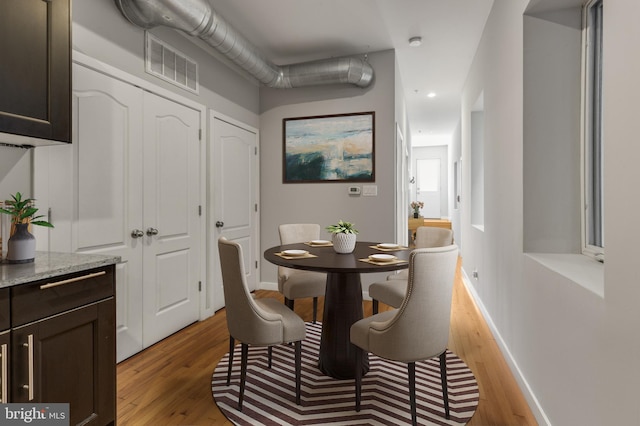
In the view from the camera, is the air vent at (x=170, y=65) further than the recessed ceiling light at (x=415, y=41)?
No

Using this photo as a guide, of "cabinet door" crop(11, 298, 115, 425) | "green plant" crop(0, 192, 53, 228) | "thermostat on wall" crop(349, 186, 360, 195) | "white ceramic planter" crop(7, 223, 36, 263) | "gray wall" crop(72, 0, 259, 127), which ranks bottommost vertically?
"cabinet door" crop(11, 298, 115, 425)

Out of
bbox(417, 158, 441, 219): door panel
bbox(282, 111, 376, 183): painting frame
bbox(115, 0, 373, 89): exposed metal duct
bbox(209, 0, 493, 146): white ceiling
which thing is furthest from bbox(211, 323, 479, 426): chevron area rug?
bbox(417, 158, 441, 219): door panel

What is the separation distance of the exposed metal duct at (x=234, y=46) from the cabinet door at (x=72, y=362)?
1.98 m

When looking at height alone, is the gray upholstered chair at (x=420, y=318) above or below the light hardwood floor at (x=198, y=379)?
above

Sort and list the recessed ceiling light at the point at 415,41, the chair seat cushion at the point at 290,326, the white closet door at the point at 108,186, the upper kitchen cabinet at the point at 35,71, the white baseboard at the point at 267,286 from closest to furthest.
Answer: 1. the upper kitchen cabinet at the point at 35,71
2. the chair seat cushion at the point at 290,326
3. the white closet door at the point at 108,186
4. the recessed ceiling light at the point at 415,41
5. the white baseboard at the point at 267,286

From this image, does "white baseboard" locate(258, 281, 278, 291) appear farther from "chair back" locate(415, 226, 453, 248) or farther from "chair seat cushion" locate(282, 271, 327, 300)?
"chair back" locate(415, 226, 453, 248)

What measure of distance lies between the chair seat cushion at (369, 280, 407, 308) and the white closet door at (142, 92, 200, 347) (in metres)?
1.72

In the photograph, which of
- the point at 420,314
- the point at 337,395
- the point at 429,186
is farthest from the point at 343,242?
the point at 429,186

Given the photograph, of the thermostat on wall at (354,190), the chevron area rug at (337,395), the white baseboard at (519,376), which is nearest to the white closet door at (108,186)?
the chevron area rug at (337,395)

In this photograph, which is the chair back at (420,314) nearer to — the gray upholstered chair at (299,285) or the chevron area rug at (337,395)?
the chevron area rug at (337,395)

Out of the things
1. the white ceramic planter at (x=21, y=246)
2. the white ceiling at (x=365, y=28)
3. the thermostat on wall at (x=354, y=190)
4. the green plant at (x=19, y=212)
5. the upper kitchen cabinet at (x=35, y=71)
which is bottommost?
the white ceramic planter at (x=21, y=246)

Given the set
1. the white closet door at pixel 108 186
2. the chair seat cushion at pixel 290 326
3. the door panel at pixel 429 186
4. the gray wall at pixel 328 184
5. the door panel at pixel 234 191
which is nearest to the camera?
the chair seat cushion at pixel 290 326

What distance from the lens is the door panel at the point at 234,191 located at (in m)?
3.59

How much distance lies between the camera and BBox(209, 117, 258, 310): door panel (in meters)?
Result: 3.59
